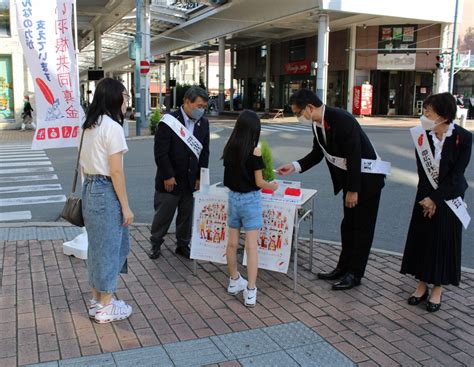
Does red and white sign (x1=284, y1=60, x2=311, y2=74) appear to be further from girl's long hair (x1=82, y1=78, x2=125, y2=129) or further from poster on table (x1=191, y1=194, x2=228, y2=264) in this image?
girl's long hair (x1=82, y1=78, x2=125, y2=129)

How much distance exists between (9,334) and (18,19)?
2.99m

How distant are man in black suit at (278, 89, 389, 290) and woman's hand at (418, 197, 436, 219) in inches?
21.5

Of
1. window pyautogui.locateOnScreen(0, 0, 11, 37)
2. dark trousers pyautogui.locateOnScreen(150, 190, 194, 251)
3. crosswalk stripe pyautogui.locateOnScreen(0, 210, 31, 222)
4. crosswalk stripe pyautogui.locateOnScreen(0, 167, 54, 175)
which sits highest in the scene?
window pyautogui.locateOnScreen(0, 0, 11, 37)

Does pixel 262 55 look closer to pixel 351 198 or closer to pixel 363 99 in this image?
pixel 363 99

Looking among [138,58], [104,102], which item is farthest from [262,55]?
[104,102]

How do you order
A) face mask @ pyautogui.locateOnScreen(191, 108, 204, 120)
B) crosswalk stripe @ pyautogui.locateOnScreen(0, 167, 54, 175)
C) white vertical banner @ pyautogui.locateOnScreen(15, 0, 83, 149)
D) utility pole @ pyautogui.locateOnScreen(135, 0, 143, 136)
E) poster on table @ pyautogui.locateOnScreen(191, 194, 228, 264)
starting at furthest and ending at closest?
utility pole @ pyautogui.locateOnScreen(135, 0, 143, 136), crosswalk stripe @ pyautogui.locateOnScreen(0, 167, 54, 175), face mask @ pyautogui.locateOnScreen(191, 108, 204, 120), white vertical banner @ pyautogui.locateOnScreen(15, 0, 83, 149), poster on table @ pyautogui.locateOnScreen(191, 194, 228, 264)

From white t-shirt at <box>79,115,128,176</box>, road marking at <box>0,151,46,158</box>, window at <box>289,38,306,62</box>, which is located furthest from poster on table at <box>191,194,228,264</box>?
window at <box>289,38,306,62</box>

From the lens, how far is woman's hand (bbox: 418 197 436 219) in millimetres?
4191

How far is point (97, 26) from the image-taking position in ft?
110

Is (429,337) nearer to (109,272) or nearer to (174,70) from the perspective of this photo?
(109,272)

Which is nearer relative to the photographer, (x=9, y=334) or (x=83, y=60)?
(x=9, y=334)

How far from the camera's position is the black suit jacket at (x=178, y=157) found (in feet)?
17.2

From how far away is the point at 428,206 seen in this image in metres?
4.20

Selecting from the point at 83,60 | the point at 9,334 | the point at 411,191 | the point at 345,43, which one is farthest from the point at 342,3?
the point at 83,60
